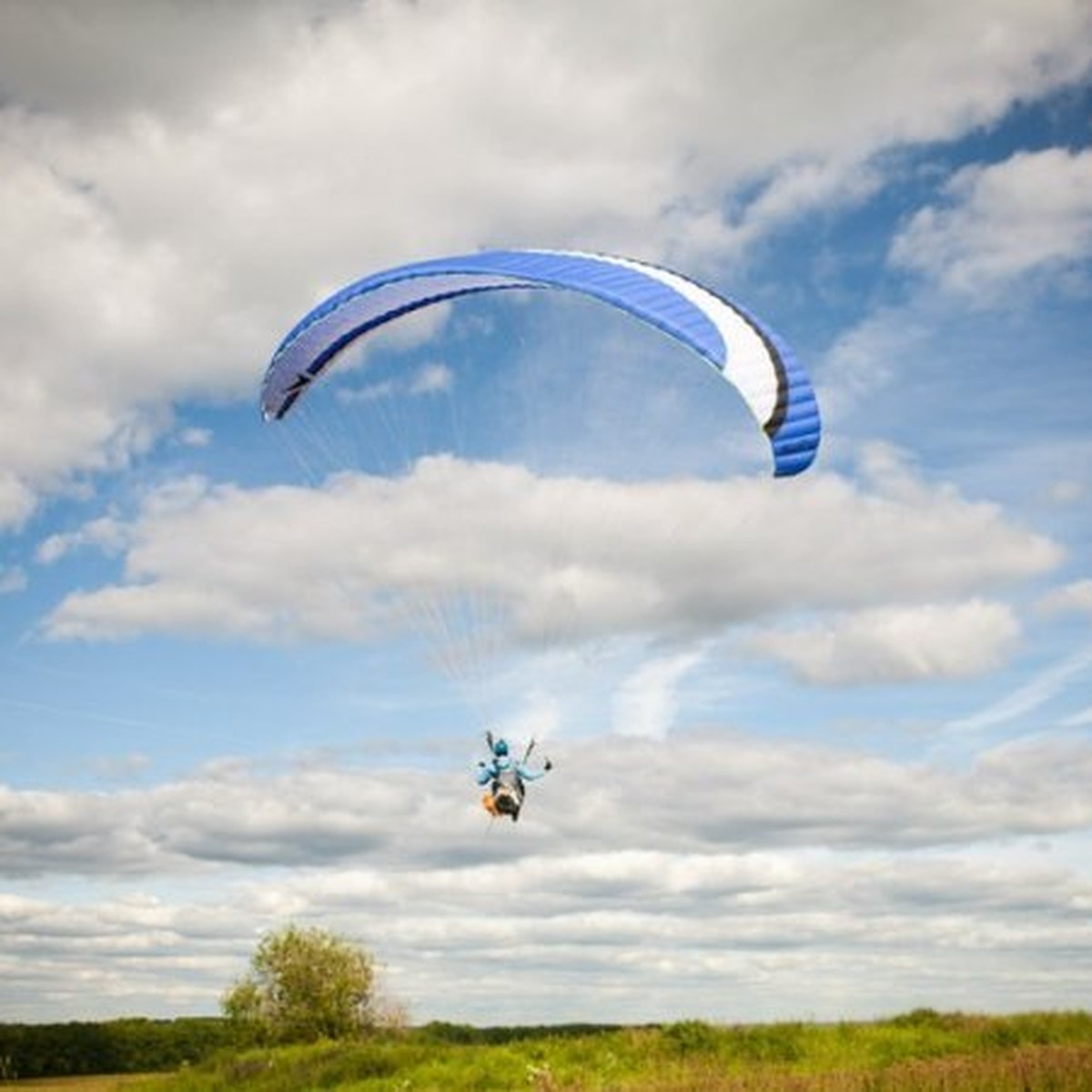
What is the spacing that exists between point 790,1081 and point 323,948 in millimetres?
40081

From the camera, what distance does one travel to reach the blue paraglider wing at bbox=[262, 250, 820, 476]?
49.8ft

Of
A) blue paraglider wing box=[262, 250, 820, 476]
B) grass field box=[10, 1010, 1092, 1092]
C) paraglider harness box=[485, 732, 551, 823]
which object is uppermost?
blue paraglider wing box=[262, 250, 820, 476]

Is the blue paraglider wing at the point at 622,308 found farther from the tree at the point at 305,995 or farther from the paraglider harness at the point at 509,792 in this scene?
the tree at the point at 305,995

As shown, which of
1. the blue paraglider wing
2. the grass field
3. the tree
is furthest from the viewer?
the tree

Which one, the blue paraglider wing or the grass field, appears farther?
the grass field

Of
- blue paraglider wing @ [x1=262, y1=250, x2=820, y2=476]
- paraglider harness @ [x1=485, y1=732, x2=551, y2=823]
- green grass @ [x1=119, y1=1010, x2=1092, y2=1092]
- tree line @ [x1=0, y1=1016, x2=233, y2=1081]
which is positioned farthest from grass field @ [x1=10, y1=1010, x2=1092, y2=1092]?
tree line @ [x1=0, y1=1016, x2=233, y2=1081]

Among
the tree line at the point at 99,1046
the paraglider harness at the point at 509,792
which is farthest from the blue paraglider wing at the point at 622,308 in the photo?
the tree line at the point at 99,1046

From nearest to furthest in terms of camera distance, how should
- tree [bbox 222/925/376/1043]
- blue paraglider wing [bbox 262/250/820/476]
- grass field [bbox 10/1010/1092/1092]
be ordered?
blue paraglider wing [bbox 262/250/820/476]
grass field [bbox 10/1010/1092/1092]
tree [bbox 222/925/376/1043]

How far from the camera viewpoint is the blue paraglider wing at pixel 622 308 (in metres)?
15.2

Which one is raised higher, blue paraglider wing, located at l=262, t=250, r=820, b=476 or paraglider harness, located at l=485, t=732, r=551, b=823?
blue paraglider wing, located at l=262, t=250, r=820, b=476

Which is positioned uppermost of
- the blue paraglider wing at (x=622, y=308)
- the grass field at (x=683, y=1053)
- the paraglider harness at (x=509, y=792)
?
the blue paraglider wing at (x=622, y=308)

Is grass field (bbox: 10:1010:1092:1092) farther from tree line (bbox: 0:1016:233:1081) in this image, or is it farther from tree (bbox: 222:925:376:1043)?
tree line (bbox: 0:1016:233:1081)

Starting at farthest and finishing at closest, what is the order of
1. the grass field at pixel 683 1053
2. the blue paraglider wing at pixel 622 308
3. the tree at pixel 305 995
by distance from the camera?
the tree at pixel 305 995
the grass field at pixel 683 1053
the blue paraglider wing at pixel 622 308

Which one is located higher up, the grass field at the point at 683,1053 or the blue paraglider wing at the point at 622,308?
the blue paraglider wing at the point at 622,308
